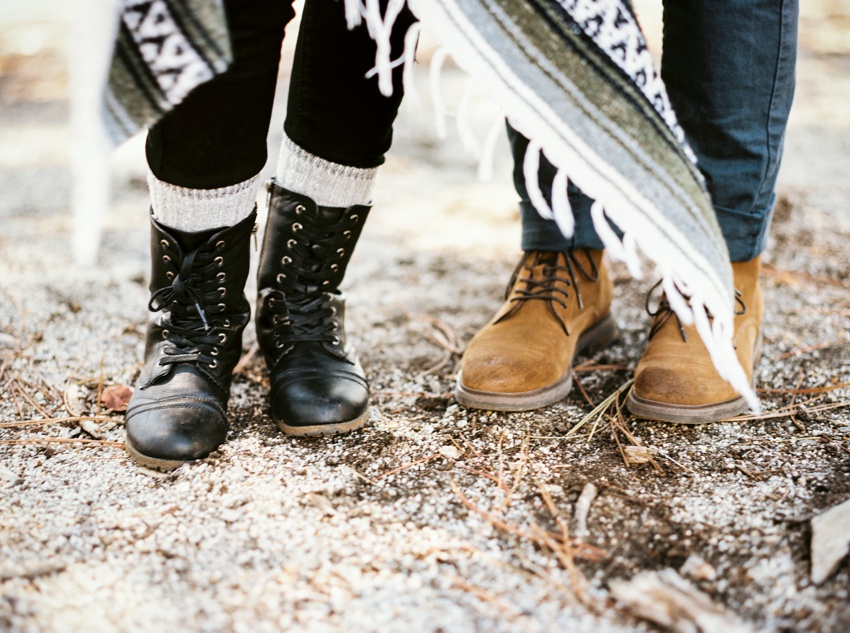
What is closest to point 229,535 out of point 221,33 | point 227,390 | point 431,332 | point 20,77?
point 227,390

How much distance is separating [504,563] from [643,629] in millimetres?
170

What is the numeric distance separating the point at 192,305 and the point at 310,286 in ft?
0.68

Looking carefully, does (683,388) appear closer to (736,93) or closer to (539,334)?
(539,334)

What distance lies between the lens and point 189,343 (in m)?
1.08

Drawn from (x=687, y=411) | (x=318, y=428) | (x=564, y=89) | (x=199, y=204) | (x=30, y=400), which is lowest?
(x=30, y=400)

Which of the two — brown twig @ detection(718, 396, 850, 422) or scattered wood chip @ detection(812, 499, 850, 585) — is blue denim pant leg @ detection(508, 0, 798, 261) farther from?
scattered wood chip @ detection(812, 499, 850, 585)

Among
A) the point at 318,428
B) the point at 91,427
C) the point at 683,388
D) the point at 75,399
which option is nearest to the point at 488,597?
the point at 318,428

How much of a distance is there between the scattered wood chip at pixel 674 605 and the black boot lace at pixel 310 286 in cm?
61

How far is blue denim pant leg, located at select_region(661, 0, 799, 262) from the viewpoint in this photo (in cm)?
107

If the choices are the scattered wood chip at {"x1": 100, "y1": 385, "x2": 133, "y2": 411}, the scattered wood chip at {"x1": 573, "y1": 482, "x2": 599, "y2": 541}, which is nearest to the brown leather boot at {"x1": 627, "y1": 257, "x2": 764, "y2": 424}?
the scattered wood chip at {"x1": 573, "y1": 482, "x2": 599, "y2": 541}

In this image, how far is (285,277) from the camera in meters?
1.17

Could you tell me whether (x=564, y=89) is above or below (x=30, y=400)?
above

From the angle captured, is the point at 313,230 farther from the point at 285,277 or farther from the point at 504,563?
the point at 504,563

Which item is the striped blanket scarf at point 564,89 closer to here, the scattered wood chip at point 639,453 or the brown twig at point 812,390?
the scattered wood chip at point 639,453
